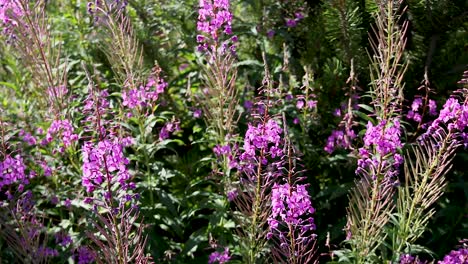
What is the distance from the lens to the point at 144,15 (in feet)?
17.7

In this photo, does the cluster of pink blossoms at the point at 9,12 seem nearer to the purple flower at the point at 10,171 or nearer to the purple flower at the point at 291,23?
the purple flower at the point at 10,171

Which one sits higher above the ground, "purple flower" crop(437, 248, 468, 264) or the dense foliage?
the dense foliage

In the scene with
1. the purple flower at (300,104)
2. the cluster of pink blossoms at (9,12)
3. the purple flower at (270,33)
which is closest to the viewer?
the cluster of pink blossoms at (9,12)

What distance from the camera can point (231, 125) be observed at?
151 inches

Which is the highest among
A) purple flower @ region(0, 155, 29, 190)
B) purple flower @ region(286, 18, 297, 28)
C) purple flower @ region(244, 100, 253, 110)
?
purple flower @ region(286, 18, 297, 28)

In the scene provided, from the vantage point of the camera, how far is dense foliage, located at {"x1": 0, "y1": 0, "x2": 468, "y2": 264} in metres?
3.56

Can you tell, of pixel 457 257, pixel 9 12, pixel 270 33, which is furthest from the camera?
pixel 270 33

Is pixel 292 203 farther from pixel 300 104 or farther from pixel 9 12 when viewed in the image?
pixel 9 12

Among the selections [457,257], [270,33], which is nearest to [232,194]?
[457,257]

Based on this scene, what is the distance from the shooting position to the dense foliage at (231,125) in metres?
3.56

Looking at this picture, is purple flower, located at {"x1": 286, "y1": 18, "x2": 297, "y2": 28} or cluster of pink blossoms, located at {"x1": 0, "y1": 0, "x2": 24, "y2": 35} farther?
purple flower, located at {"x1": 286, "y1": 18, "x2": 297, "y2": 28}

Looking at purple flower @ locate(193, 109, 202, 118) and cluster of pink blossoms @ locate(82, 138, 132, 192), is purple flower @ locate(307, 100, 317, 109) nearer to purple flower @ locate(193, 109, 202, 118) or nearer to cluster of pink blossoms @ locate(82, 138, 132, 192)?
purple flower @ locate(193, 109, 202, 118)

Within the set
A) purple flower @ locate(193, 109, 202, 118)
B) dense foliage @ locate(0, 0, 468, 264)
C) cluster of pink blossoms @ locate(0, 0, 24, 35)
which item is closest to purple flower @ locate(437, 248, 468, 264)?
dense foliage @ locate(0, 0, 468, 264)

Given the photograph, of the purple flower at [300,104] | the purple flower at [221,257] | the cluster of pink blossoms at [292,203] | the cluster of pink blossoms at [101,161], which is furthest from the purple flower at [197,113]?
the cluster of pink blossoms at [292,203]
